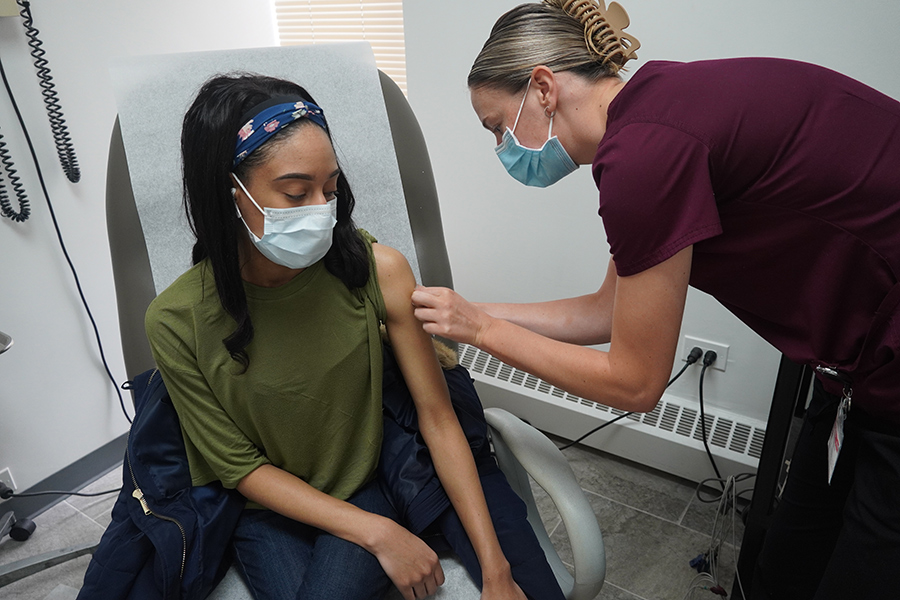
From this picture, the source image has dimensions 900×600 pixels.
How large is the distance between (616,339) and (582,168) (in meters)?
1.10

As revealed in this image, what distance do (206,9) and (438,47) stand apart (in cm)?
81

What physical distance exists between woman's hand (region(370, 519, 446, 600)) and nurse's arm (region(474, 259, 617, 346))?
1.51ft

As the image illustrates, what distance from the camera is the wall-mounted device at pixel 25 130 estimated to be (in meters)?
1.75

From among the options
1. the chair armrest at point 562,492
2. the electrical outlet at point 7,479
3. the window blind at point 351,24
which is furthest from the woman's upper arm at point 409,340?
the window blind at point 351,24

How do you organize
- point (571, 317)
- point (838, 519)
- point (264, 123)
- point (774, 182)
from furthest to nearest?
point (571, 317) → point (838, 519) → point (264, 123) → point (774, 182)

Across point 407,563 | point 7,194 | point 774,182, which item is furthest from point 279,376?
point 7,194

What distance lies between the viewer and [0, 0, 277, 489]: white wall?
1.84 meters

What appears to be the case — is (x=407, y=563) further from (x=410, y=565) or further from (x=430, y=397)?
(x=430, y=397)

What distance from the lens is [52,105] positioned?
1.86 meters

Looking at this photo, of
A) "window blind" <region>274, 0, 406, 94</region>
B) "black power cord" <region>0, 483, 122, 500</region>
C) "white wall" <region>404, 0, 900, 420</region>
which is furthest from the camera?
"window blind" <region>274, 0, 406, 94</region>

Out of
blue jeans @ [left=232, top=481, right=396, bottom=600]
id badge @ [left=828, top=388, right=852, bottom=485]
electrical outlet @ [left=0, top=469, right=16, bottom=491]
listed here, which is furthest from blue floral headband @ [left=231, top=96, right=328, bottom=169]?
electrical outlet @ [left=0, top=469, right=16, bottom=491]

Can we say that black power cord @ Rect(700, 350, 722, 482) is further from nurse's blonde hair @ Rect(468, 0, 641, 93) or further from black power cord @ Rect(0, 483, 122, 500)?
black power cord @ Rect(0, 483, 122, 500)

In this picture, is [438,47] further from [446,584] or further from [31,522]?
[31,522]

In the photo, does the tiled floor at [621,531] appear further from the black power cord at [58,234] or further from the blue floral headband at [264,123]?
the blue floral headband at [264,123]
